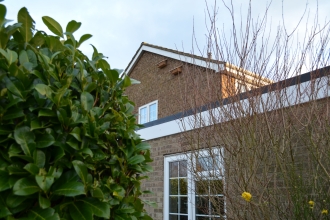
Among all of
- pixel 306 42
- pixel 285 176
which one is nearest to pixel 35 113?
pixel 285 176

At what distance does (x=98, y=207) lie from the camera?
1363mm

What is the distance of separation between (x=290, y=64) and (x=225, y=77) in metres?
0.84

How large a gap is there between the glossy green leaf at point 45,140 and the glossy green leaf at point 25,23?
0.50 metres

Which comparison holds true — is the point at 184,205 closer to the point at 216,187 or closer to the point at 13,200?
the point at 216,187

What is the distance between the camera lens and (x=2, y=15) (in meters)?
1.40

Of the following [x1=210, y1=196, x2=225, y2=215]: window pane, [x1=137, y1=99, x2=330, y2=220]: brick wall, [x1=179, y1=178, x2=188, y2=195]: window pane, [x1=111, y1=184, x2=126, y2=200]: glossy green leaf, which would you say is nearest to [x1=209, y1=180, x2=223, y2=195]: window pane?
[x1=210, y1=196, x2=225, y2=215]: window pane

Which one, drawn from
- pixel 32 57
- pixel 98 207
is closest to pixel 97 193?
pixel 98 207

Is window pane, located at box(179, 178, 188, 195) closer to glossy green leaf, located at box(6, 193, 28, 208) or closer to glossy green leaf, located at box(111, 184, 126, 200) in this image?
glossy green leaf, located at box(111, 184, 126, 200)

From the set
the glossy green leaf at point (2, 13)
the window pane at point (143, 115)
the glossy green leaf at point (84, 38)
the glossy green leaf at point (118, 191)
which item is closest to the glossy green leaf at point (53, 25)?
the glossy green leaf at point (84, 38)

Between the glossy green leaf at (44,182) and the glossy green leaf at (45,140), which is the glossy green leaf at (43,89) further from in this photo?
the glossy green leaf at (44,182)

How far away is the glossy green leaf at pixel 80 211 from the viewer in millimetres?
1302

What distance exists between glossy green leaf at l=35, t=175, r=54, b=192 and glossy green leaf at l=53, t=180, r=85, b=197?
0.18ft

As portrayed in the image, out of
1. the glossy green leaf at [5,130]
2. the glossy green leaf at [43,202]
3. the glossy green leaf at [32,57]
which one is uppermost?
the glossy green leaf at [32,57]

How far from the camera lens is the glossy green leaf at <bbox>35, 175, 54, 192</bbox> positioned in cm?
122
